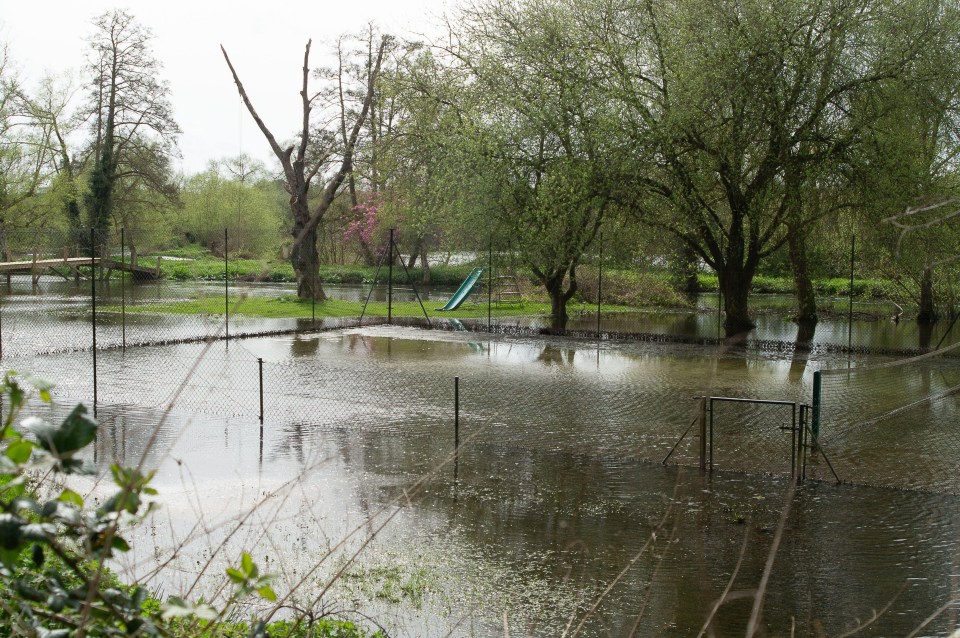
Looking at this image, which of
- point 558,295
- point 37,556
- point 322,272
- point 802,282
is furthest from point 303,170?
point 37,556

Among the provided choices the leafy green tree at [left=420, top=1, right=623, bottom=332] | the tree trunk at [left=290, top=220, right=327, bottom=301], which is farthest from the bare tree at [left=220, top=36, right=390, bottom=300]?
the leafy green tree at [left=420, top=1, right=623, bottom=332]

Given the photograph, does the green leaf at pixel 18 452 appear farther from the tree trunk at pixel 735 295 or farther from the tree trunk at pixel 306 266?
the tree trunk at pixel 306 266

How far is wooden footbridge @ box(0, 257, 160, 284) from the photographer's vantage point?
26891 mm

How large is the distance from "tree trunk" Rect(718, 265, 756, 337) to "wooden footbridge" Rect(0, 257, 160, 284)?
14.5 metres

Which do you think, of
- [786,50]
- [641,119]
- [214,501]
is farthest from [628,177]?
[214,501]

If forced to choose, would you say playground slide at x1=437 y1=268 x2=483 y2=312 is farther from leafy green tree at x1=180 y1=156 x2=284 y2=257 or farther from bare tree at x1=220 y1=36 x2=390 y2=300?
leafy green tree at x1=180 y1=156 x2=284 y2=257

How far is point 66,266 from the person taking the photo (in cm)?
3728

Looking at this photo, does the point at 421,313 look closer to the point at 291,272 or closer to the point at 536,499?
the point at 536,499

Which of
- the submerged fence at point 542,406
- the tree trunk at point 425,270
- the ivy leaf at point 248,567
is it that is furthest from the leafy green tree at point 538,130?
the tree trunk at point 425,270

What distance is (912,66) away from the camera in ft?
65.0

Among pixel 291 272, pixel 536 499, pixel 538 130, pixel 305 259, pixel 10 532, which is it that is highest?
pixel 538 130

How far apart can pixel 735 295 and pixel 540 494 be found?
1559cm

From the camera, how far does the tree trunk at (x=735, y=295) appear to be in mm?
22844

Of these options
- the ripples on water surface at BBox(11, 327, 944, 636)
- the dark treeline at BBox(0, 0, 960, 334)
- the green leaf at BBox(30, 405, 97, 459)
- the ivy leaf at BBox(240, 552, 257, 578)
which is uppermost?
the dark treeline at BBox(0, 0, 960, 334)
